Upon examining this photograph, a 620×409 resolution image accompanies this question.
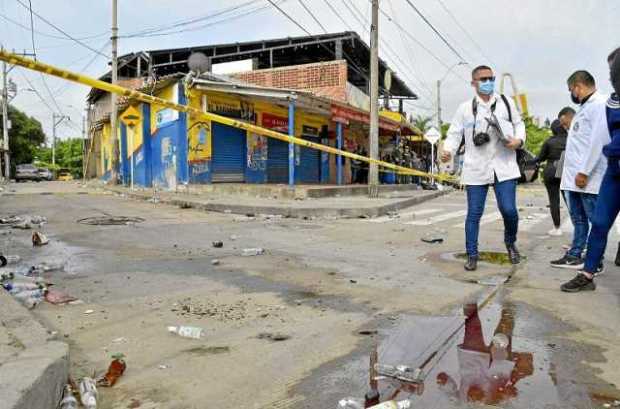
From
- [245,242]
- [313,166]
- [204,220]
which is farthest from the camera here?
[313,166]

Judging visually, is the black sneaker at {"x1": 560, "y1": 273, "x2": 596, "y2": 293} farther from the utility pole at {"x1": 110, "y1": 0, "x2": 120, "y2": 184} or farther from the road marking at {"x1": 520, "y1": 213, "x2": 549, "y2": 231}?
the utility pole at {"x1": 110, "y1": 0, "x2": 120, "y2": 184}

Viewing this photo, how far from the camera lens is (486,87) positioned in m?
5.07

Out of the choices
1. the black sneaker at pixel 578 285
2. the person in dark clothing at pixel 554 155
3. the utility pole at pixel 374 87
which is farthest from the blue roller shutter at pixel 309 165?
the black sneaker at pixel 578 285

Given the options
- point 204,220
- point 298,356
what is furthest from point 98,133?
point 298,356

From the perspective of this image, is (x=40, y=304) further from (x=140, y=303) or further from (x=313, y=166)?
(x=313, y=166)

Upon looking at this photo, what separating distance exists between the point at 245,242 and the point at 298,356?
4.29m

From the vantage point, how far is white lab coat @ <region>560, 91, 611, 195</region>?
4609 mm

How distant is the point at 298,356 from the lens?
2.78 m

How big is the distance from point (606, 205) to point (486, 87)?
1694mm

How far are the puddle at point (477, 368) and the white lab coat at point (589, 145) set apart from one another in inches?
78.6

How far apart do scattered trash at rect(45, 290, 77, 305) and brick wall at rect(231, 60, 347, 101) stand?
1924cm

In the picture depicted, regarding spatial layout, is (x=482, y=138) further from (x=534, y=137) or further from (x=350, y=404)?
(x=534, y=137)

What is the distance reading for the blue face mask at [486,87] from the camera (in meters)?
5.07

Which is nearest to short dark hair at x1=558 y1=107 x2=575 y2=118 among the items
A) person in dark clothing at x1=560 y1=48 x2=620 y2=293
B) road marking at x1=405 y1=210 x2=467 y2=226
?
person in dark clothing at x1=560 y1=48 x2=620 y2=293
